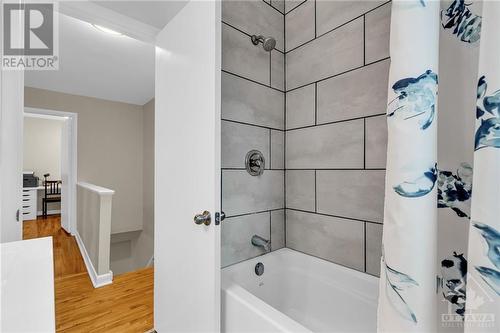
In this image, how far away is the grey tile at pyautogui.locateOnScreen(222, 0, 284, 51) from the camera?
1427 millimetres

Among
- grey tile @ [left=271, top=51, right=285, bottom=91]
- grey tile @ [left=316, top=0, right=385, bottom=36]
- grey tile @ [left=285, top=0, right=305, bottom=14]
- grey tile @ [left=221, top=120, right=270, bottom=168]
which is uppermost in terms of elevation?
grey tile @ [left=285, top=0, right=305, bottom=14]

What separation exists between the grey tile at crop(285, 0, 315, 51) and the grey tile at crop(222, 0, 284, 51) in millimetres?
50

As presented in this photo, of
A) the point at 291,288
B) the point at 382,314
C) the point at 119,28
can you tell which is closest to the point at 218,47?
the point at 119,28

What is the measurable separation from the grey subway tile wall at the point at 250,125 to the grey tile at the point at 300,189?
50 millimetres

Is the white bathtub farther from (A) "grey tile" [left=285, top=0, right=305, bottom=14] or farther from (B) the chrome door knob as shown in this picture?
(A) "grey tile" [left=285, top=0, right=305, bottom=14]

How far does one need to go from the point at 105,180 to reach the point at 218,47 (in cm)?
406

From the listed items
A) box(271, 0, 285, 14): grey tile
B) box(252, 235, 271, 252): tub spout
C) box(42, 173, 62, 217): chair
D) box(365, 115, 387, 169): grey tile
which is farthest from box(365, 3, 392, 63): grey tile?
box(42, 173, 62, 217): chair

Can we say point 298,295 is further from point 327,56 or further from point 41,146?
point 41,146

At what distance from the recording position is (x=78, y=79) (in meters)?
3.24

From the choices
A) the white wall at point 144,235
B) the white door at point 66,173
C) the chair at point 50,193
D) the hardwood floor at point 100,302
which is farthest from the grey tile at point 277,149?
the chair at point 50,193

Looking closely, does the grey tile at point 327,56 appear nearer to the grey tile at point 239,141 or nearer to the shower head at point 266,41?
the shower head at point 266,41

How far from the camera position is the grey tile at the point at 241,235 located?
1.40 meters

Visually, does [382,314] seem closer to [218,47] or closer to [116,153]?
[218,47]

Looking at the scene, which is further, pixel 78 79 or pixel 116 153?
pixel 116 153
